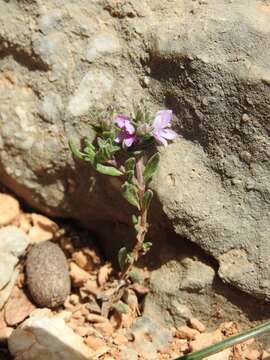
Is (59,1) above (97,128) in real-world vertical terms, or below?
above

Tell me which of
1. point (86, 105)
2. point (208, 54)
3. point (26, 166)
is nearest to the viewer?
point (208, 54)

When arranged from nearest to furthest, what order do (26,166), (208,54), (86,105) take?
(208,54)
(86,105)
(26,166)

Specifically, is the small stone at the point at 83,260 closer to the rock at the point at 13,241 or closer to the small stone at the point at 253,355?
the rock at the point at 13,241

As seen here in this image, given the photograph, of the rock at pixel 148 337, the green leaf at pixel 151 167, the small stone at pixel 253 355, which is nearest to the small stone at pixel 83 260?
the rock at pixel 148 337

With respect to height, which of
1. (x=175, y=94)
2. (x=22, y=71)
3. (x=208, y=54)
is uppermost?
(x=208, y=54)

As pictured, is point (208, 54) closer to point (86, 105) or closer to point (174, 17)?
point (174, 17)

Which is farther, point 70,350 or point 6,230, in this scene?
point 6,230

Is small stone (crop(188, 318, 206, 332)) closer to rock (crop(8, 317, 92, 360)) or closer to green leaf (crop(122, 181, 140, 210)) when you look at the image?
rock (crop(8, 317, 92, 360))

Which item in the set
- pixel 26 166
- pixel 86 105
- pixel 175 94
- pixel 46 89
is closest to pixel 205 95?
pixel 175 94
